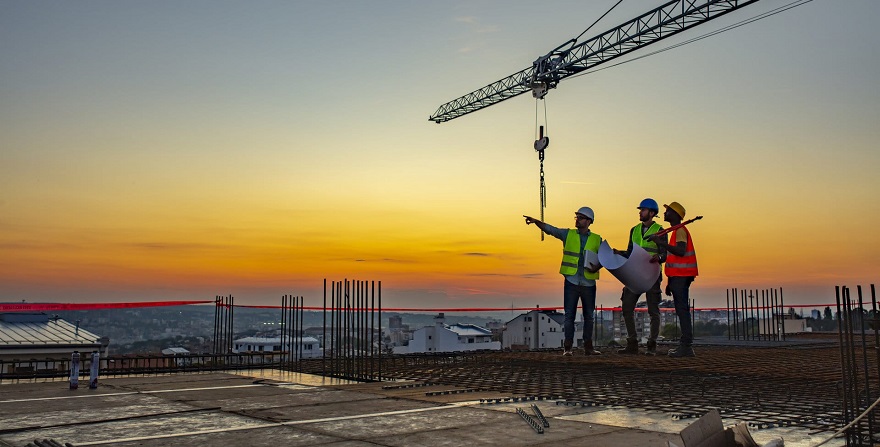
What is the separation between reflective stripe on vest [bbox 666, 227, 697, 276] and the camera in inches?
479

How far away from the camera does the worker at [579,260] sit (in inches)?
498

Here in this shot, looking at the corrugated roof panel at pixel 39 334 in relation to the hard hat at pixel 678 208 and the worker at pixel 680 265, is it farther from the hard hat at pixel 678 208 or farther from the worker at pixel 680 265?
the hard hat at pixel 678 208

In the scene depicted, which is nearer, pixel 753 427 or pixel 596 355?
pixel 753 427

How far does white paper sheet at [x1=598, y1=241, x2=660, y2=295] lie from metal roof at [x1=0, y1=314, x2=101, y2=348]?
19.3 meters

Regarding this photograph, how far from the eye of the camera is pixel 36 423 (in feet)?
22.9

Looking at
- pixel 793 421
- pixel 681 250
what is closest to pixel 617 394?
pixel 793 421

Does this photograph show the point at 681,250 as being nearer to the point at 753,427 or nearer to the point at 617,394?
the point at 617,394

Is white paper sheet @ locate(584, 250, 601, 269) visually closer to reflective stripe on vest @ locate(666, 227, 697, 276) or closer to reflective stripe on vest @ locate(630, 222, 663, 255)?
reflective stripe on vest @ locate(630, 222, 663, 255)

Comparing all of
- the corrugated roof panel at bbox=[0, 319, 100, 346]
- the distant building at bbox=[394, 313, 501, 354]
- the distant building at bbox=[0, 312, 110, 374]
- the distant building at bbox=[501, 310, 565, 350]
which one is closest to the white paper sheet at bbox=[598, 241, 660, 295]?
the distant building at bbox=[0, 312, 110, 374]

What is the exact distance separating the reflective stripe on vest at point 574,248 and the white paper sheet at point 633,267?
0.57 ft

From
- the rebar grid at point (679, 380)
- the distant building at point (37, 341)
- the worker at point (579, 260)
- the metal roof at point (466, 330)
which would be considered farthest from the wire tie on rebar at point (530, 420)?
the metal roof at point (466, 330)

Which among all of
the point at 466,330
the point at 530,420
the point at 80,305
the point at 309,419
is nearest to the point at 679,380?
the point at 530,420

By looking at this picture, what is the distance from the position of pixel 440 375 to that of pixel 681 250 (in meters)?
4.64

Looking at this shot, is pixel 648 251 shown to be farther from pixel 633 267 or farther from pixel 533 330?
pixel 533 330
